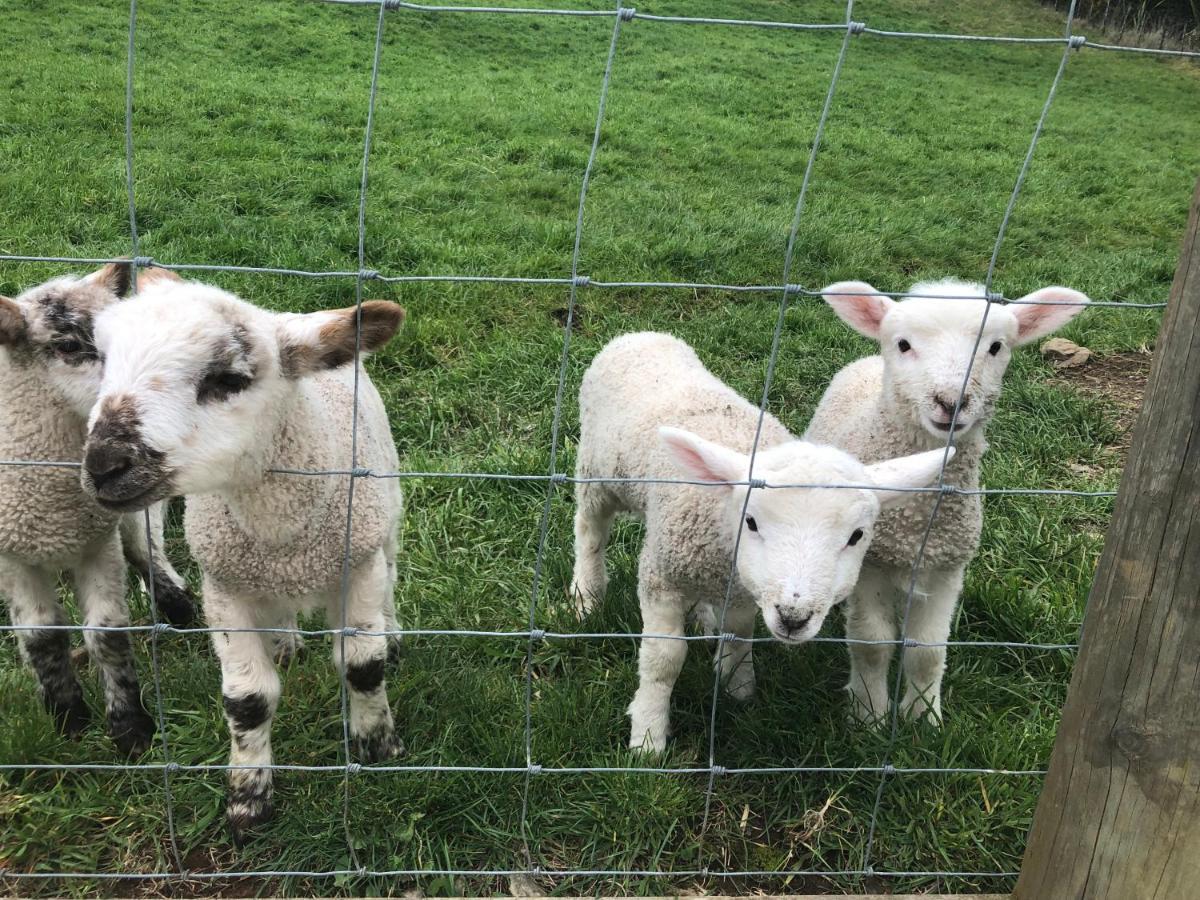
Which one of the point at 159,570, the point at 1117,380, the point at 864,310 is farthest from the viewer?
the point at 1117,380

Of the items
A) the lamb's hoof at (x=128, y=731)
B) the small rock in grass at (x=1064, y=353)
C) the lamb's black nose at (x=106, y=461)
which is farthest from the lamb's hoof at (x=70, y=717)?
the small rock in grass at (x=1064, y=353)

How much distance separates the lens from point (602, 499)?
12.3ft

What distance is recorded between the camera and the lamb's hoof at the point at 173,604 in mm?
3615

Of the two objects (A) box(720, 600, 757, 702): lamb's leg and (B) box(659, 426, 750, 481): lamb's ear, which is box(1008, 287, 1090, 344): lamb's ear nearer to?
(B) box(659, 426, 750, 481): lamb's ear

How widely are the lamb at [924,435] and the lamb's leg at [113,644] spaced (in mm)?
2200

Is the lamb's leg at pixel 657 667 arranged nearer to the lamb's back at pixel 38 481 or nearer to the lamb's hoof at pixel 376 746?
the lamb's hoof at pixel 376 746

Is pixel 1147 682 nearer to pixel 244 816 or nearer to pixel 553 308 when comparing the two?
pixel 244 816

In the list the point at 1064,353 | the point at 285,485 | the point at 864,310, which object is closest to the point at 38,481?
the point at 285,485

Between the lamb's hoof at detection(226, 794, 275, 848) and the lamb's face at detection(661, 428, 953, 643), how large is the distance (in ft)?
4.83

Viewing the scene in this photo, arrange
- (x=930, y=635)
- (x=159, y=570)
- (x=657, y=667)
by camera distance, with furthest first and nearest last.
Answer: (x=159, y=570)
(x=930, y=635)
(x=657, y=667)

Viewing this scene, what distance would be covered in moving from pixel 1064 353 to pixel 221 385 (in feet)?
16.8

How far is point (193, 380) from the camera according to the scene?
2.33 metres

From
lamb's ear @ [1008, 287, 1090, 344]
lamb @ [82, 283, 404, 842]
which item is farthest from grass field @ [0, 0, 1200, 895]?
lamb's ear @ [1008, 287, 1090, 344]

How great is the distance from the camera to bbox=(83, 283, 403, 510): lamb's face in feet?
7.21
